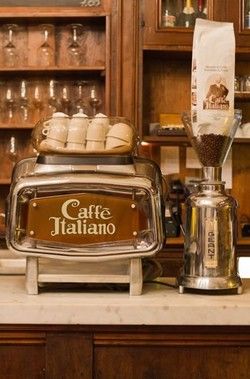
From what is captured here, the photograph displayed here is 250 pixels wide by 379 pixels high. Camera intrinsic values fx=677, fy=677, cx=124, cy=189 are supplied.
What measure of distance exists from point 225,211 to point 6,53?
98.5 inches

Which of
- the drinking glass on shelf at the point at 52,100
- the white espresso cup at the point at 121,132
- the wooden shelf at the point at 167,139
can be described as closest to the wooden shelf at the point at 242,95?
the wooden shelf at the point at 167,139

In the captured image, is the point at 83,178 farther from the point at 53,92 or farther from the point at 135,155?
the point at 53,92

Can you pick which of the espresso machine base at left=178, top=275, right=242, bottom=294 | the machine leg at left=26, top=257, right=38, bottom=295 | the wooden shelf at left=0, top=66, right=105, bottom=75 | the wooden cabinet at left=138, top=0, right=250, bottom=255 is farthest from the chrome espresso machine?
the wooden shelf at left=0, top=66, right=105, bottom=75

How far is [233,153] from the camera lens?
378 cm

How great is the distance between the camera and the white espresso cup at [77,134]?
4.73 ft

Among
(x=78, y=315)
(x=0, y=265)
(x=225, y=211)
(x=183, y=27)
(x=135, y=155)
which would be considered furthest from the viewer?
(x=183, y=27)

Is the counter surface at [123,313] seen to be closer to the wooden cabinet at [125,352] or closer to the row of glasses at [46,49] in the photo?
the wooden cabinet at [125,352]

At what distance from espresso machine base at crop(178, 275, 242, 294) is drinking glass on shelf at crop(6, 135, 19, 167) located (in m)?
2.40

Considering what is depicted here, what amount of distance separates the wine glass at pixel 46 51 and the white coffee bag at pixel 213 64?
2338 mm

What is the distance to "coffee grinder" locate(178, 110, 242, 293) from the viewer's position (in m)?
1.39

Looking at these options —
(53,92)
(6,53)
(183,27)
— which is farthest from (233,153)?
(6,53)

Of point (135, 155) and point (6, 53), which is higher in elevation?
point (6, 53)

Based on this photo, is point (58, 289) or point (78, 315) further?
point (58, 289)

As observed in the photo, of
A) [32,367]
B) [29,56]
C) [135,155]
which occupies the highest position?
[29,56]
